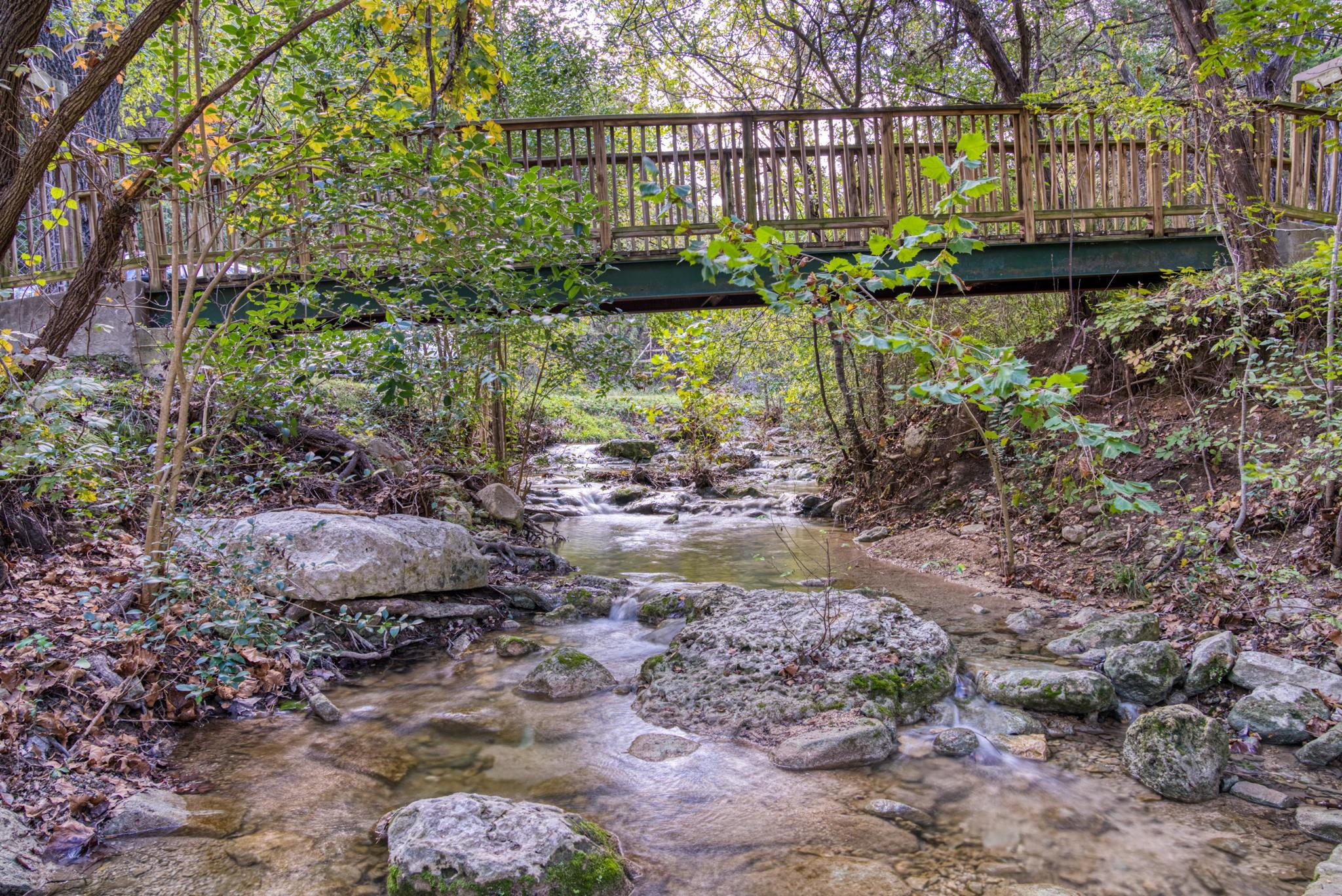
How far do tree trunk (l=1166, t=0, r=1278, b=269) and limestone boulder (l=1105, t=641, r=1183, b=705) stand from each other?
129 inches

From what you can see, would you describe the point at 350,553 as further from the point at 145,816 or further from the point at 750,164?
the point at 750,164

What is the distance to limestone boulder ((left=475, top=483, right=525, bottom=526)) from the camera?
7195 millimetres

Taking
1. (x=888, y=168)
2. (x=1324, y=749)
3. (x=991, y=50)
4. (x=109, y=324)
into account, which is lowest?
(x=1324, y=749)

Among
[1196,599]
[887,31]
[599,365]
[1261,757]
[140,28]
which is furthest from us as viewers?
[887,31]

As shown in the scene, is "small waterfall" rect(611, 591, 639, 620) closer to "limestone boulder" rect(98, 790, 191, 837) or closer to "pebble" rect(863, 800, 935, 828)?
"pebble" rect(863, 800, 935, 828)

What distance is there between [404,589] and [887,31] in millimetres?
10107


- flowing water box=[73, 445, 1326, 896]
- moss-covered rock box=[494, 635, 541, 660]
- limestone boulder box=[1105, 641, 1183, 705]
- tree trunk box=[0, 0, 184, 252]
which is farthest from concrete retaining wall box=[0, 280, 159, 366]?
limestone boulder box=[1105, 641, 1183, 705]

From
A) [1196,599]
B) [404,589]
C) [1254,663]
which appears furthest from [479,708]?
[1196,599]

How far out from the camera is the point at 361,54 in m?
5.30

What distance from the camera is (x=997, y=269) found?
6977mm

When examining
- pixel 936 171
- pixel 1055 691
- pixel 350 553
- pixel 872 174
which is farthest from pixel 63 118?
pixel 872 174

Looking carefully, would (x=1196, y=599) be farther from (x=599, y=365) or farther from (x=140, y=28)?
(x=140, y=28)

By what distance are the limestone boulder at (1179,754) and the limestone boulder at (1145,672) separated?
0.57 metres

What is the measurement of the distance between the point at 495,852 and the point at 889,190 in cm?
623
